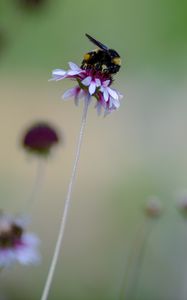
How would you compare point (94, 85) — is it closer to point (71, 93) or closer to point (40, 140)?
point (71, 93)

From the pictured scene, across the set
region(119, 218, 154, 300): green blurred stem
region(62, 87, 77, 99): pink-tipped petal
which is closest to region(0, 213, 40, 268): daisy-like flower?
region(62, 87, 77, 99): pink-tipped petal

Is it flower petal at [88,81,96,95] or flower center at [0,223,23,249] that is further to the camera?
flower center at [0,223,23,249]

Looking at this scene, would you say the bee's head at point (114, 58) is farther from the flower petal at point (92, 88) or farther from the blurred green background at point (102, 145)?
the blurred green background at point (102, 145)

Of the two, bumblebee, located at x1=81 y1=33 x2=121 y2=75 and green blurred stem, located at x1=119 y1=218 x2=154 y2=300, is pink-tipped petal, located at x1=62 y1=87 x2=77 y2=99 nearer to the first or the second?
bumblebee, located at x1=81 y1=33 x2=121 y2=75

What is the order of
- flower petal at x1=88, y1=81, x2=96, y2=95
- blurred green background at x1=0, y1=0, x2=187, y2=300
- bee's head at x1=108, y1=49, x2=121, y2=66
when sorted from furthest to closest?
blurred green background at x1=0, y1=0, x2=187, y2=300
bee's head at x1=108, y1=49, x2=121, y2=66
flower petal at x1=88, y1=81, x2=96, y2=95

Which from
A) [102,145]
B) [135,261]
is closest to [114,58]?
[135,261]

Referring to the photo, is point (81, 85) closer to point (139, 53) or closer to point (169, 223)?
point (169, 223)

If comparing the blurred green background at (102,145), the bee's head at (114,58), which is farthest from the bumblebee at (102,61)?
the blurred green background at (102,145)
